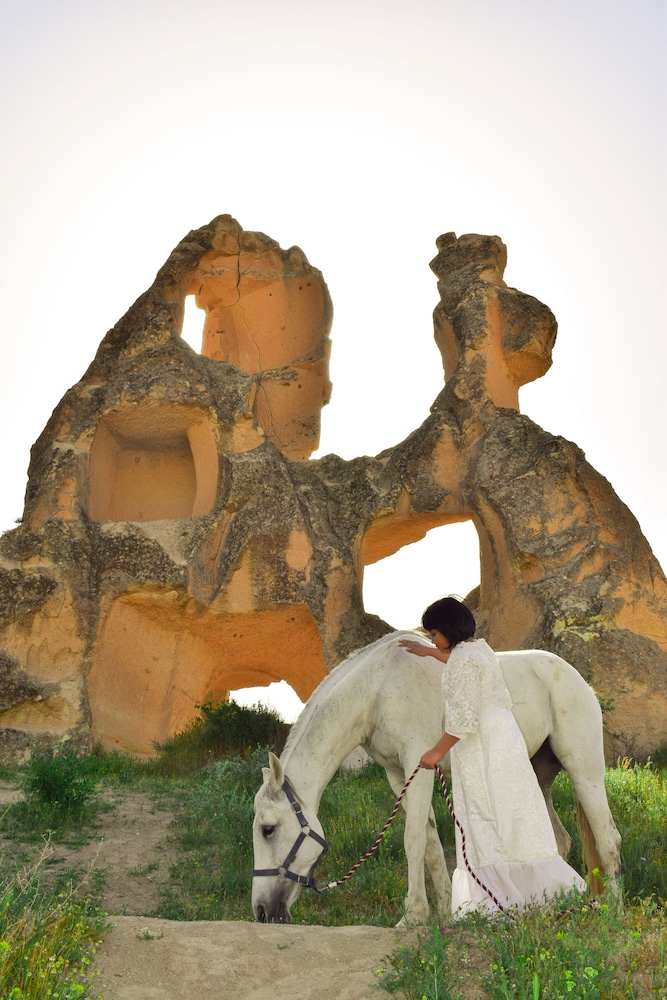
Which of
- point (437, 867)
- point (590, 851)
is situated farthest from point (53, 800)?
point (590, 851)

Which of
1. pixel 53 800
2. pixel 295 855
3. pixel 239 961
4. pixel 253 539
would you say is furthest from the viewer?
pixel 253 539

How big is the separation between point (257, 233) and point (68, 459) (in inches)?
276

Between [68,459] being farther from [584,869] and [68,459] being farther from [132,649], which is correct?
[584,869]

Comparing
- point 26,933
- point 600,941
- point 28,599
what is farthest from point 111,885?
point 28,599

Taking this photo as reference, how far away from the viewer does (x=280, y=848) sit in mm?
6629

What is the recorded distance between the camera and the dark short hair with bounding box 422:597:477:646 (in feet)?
19.5

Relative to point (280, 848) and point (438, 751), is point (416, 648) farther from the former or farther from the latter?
point (280, 848)

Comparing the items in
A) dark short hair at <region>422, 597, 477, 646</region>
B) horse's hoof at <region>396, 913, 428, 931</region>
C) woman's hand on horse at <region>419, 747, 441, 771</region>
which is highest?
dark short hair at <region>422, 597, 477, 646</region>

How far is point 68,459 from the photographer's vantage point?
15.0 m

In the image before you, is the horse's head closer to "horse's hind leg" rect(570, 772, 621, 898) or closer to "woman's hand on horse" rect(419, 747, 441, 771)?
"woman's hand on horse" rect(419, 747, 441, 771)

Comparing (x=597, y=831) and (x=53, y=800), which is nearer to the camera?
(x=597, y=831)

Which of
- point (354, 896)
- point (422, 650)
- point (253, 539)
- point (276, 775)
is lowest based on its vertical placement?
point (354, 896)

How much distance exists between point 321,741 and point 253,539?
785 cm

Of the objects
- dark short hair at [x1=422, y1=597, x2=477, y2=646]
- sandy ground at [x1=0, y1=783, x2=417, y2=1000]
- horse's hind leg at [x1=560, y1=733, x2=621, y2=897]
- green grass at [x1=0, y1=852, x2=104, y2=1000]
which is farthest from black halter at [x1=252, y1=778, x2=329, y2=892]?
horse's hind leg at [x1=560, y1=733, x2=621, y2=897]
